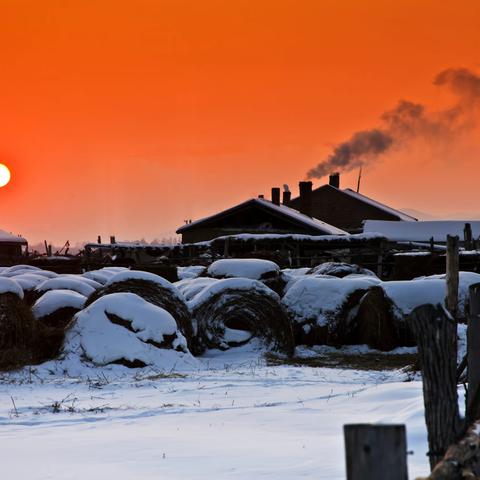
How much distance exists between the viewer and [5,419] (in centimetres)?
881

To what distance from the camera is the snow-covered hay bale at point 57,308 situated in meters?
15.2

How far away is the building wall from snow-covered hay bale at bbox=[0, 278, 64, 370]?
47.4 metres

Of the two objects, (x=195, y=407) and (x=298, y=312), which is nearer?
(x=195, y=407)

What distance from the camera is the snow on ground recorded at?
19.0 meters

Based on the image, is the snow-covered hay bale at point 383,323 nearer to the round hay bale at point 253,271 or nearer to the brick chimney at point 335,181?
the round hay bale at point 253,271

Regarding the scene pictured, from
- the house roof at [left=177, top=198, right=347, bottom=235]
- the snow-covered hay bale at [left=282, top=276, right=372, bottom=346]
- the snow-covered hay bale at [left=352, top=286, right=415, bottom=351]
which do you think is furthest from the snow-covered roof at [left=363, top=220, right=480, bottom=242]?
the snow-covered hay bale at [left=352, top=286, right=415, bottom=351]

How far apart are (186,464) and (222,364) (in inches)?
308

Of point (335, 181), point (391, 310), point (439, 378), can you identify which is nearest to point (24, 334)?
point (391, 310)

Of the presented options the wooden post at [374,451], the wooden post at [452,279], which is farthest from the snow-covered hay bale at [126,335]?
the wooden post at [374,451]

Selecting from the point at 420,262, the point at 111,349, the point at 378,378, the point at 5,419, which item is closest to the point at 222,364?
the point at 111,349

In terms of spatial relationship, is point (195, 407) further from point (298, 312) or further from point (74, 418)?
point (298, 312)

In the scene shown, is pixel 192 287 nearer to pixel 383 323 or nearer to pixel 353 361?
pixel 383 323

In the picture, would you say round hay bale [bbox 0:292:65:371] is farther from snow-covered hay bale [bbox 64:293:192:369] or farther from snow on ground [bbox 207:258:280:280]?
snow on ground [bbox 207:258:280:280]

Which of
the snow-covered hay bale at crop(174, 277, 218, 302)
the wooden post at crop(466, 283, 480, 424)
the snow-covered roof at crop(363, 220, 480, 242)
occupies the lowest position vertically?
the wooden post at crop(466, 283, 480, 424)
